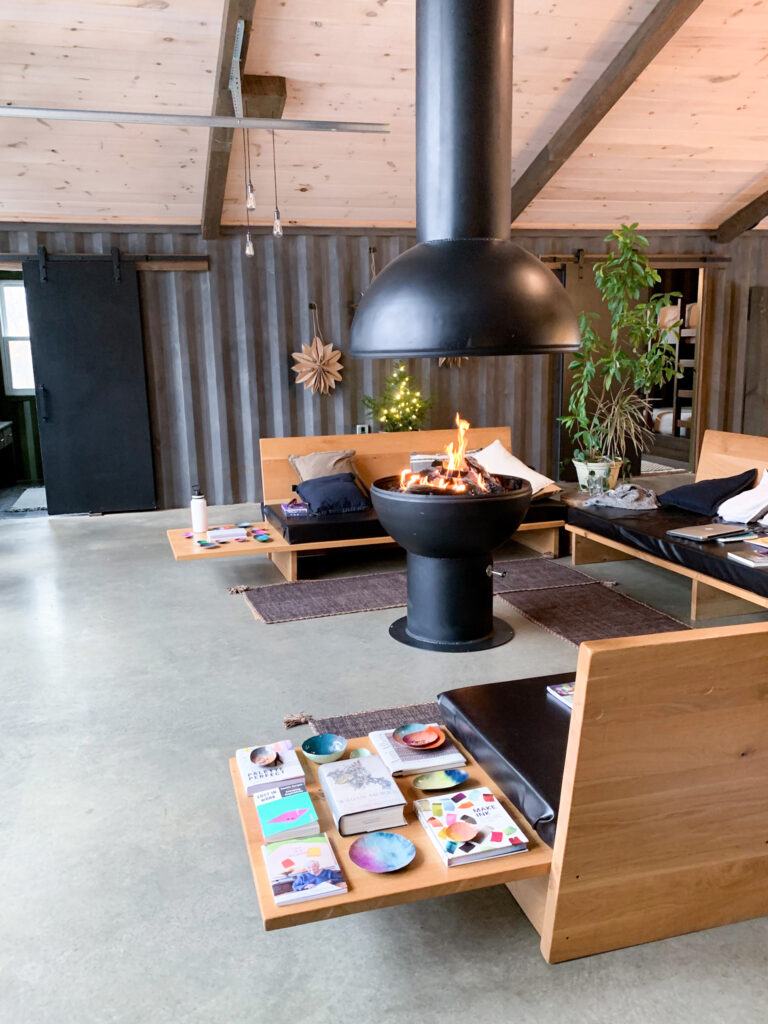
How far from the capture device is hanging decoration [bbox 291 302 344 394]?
24.9ft

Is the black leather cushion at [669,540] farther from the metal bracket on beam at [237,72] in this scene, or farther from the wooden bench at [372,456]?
the metal bracket on beam at [237,72]

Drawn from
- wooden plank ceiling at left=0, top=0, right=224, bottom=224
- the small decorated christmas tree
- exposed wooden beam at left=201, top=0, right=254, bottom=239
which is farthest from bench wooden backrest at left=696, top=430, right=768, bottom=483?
wooden plank ceiling at left=0, top=0, right=224, bottom=224

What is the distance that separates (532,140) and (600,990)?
248 inches

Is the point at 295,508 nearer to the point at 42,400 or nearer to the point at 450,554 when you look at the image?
the point at 450,554

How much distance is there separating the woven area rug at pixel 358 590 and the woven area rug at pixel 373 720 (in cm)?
123

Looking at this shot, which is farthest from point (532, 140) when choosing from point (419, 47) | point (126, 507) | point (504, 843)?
point (504, 843)

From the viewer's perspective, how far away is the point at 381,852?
1872 mm

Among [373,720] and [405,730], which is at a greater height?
[405,730]

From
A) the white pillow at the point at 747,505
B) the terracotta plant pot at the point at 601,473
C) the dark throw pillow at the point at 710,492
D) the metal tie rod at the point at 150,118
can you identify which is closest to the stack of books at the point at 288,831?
the white pillow at the point at 747,505

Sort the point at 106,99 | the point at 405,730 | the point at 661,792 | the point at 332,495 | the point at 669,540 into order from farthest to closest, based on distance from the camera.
→ the point at 106,99 → the point at 332,495 → the point at 669,540 → the point at 405,730 → the point at 661,792

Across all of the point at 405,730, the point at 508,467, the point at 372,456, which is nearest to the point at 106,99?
the point at 372,456

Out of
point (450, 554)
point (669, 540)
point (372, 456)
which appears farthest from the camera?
point (372, 456)

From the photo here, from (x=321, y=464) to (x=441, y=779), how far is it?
3666 millimetres

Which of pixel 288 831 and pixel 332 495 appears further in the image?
pixel 332 495
